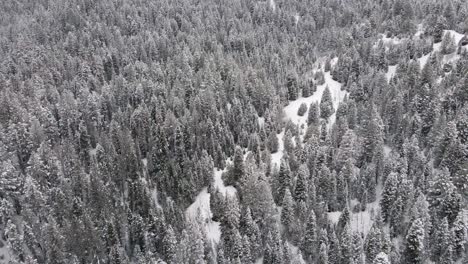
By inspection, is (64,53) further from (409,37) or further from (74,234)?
(409,37)

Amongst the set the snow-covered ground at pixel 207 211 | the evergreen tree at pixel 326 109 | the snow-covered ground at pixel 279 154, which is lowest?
the snow-covered ground at pixel 207 211

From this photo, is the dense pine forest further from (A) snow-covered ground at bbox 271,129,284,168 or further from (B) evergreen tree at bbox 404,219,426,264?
(A) snow-covered ground at bbox 271,129,284,168

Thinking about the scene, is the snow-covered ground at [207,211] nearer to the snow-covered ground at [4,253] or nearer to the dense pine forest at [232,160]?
the dense pine forest at [232,160]

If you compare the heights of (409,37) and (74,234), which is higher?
(409,37)

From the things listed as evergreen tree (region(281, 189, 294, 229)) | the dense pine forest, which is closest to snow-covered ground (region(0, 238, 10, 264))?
the dense pine forest

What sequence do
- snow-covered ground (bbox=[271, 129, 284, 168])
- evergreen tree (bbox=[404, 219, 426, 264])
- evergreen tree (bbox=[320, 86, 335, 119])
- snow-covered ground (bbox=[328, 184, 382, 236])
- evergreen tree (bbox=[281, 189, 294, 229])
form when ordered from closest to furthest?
Result: evergreen tree (bbox=[404, 219, 426, 264]) → evergreen tree (bbox=[281, 189, 294, 229]) → snow-covered ground (bbox=[328, 184, 382, 236]) → snow-covered ground (bbox=[271, 129, 284, 168]) → evergreen tree (bbox=[320, 86, 335, 119])

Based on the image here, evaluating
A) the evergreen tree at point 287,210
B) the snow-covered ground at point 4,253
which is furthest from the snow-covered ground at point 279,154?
the snow-covered ground at point 4,253

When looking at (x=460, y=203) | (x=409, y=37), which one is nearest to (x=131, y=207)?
(x=460, y=203)

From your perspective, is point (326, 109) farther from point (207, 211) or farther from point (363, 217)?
point (207, 211)
